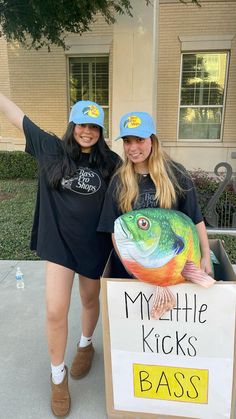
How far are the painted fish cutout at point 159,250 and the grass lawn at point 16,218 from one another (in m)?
3.00

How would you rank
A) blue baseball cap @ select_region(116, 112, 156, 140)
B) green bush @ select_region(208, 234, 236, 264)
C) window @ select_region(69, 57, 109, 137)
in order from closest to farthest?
1. blue baseball cap @ select_region(116, 112, 156, 140)
2. green bush @ select_region(208, 234, 236, 264)
3. window @ select_region(69, 57, 109, 137)

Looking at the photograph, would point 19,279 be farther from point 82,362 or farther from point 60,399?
point 60,399

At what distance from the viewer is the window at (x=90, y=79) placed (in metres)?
10.1

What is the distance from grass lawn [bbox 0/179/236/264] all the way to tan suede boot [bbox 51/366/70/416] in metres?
2.40

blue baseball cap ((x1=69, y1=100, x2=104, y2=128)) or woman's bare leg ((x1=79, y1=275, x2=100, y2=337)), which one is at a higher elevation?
blue baseball cap ((x1=69, y1=100, x2=104, y2=128))

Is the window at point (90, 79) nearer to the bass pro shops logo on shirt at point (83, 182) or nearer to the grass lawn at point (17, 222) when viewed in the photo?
the grass lawn at point (17, 222)

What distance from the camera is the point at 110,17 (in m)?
6.18

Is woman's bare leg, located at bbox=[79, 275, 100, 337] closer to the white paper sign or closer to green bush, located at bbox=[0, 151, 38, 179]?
the white paper sign

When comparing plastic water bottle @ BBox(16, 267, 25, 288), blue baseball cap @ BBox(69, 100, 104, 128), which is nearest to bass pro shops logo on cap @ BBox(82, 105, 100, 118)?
blue baseball cap @ BBox(69, 100, 104, 128)

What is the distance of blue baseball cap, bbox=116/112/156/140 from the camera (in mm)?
1620

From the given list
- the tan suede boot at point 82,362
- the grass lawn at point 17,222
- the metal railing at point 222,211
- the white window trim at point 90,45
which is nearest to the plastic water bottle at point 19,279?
the grass lawn at point 17,222

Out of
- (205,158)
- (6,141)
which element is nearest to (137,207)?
(205,158)

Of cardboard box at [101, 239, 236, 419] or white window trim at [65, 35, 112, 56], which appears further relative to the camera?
white window trim at [65, 35, 112, 56]

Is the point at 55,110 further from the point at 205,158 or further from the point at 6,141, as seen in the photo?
the point at 205,158
